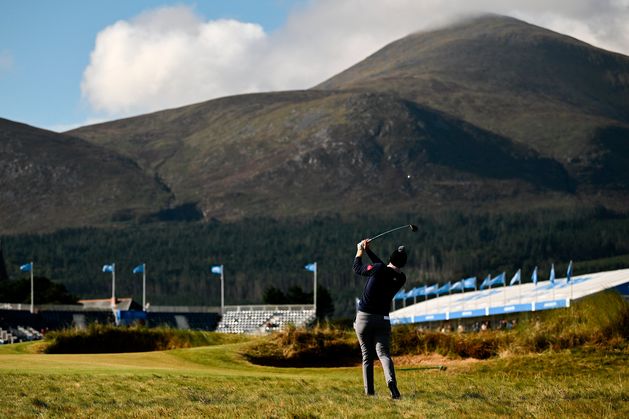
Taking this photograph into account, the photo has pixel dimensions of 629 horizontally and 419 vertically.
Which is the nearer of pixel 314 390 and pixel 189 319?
pixel 314 390

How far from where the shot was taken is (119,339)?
38062mm

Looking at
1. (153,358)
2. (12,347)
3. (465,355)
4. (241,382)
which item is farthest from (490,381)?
(12,347)

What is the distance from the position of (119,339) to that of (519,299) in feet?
189

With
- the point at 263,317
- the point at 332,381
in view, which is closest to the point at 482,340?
the point at 332,381

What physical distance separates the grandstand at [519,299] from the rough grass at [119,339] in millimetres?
33955

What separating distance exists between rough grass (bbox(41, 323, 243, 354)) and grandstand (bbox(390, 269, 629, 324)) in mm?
33955

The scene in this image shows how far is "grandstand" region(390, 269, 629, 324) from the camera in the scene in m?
78.1

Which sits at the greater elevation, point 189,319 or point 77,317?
point 77,317

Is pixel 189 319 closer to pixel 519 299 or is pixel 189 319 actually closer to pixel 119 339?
pixel 519 299

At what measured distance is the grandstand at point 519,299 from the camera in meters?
78.1

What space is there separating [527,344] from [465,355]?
1.90 m

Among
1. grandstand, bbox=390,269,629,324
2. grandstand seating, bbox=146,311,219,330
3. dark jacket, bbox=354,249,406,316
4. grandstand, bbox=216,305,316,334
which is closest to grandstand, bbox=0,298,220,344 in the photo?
grandstand seating, bbox=146,311,219,330

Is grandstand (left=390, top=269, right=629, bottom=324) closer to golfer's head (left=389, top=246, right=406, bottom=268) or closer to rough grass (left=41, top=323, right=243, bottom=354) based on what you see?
rough grass (left=41, top=323, right=243, bottom=354)

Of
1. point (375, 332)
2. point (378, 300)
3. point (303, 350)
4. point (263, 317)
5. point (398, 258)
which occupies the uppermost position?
point (263, 317)
